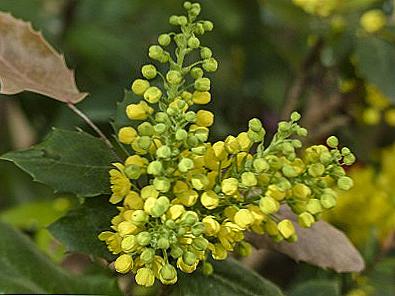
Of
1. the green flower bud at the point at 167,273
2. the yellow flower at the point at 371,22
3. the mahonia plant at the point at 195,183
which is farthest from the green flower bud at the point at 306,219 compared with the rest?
the yellow flower at the point at 371,22

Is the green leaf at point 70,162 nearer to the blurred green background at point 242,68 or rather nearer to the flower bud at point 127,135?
the flower bud at point 127,135

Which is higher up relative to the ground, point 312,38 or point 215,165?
point 312,38

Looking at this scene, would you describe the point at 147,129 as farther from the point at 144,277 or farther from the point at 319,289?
the point at 319,289

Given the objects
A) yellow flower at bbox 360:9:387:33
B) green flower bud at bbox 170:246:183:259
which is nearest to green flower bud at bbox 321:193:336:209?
green flower bud at bbox 170:246:183:259

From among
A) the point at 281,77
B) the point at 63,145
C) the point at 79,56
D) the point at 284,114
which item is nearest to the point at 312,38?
the point at 284,114

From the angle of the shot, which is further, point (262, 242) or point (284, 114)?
point (284, 114)

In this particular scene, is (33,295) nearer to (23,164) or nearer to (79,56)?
(23,164)
